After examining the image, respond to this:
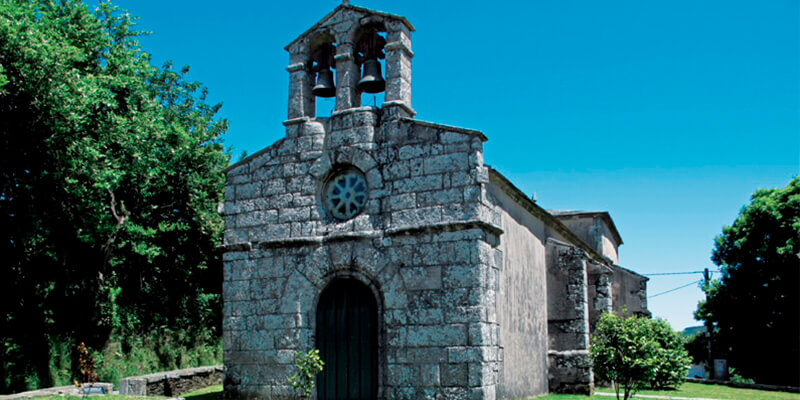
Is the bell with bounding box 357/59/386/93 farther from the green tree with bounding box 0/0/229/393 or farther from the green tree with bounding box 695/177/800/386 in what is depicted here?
the green tree with bounding box 695/177/800/386

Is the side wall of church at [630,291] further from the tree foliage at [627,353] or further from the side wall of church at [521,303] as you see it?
the tree foliage at [627,353]

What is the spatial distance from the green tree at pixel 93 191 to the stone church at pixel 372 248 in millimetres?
5349

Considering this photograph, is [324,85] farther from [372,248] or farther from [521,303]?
[521,303]

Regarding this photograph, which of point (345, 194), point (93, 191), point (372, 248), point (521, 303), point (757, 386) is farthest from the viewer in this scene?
point (757, 386)

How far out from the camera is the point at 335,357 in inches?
472

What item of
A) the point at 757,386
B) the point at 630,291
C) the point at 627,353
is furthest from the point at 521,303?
the point at 757,386

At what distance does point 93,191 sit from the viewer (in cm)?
1742

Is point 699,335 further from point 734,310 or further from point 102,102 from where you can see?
point 102,102

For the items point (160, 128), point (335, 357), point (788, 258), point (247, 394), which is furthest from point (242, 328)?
point (788, 258)

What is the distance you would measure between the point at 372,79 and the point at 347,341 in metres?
4.82

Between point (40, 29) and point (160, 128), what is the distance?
13.9 feet

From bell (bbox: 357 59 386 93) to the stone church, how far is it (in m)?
0.03

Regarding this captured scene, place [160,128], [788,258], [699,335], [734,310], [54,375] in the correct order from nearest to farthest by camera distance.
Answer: [54,375] → [160,128] → [788,258] → [734,310] → [699,335]

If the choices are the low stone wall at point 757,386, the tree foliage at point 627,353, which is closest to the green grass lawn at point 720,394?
the low stone wall at point 757,386
